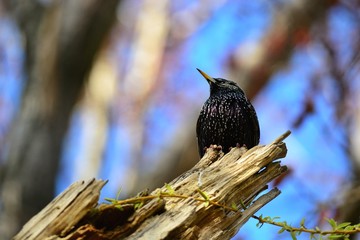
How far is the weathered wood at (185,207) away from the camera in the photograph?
2484 millimetres

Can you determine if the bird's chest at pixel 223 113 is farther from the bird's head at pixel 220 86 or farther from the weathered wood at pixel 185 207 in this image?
the weathered wood at pixel 185 207

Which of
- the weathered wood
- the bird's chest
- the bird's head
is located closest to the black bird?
the bird's chest

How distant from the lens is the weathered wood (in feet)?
8.15

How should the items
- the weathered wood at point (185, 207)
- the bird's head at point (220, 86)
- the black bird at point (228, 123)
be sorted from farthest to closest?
1. the bird's head at point (220, 86)
2. the black bird at point (228, 123)
3. the weathered wood at point (185, 207)

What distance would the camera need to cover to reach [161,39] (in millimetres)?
10969

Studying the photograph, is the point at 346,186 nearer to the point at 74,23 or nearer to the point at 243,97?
the point at 243,97

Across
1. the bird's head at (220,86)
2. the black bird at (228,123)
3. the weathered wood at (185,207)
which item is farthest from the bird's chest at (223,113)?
the weathered wood at (185,207)

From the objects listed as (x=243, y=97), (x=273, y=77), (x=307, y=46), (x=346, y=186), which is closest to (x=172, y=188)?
(x=243, y=97)

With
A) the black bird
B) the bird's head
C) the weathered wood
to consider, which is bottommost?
the weathered wood

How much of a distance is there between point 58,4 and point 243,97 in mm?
2326

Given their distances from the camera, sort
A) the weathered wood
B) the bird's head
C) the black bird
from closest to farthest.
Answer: the weathered wood → the black bird → the bird's head

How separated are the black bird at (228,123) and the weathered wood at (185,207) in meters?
0.82

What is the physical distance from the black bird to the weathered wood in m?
0.82

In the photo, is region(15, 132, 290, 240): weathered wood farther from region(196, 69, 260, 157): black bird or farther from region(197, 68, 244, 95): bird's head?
region(197, 68, 244, 95): bird's head
